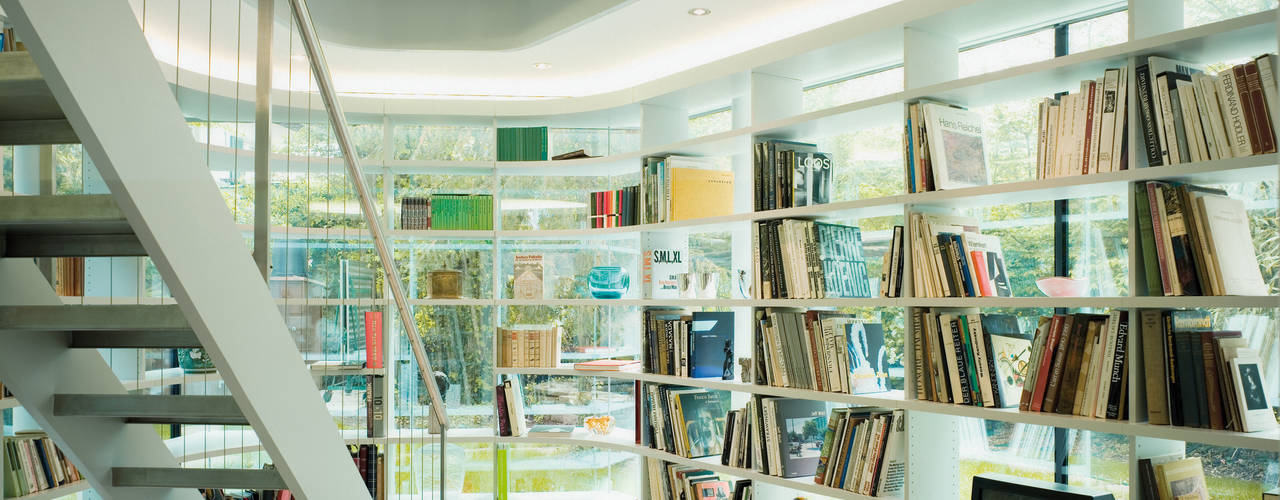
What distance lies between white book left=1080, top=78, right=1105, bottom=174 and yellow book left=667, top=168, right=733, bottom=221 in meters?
1.70

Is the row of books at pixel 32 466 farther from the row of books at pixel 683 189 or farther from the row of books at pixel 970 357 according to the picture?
the row of books at pixel 970 357

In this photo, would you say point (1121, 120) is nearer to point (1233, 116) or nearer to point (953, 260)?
point (1233, 116)

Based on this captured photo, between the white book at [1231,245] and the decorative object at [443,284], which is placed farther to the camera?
the decorative object at [443,284]

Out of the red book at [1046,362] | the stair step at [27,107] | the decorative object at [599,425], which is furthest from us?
the decorative object at [599,425]

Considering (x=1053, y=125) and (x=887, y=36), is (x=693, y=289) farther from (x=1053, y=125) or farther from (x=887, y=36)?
(x=1053, y=125)

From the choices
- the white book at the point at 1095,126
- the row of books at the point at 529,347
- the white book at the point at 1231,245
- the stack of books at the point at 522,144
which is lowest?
the row of books at the point at 529,347

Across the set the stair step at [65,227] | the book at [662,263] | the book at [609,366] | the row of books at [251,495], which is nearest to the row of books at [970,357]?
the book at [662,263]

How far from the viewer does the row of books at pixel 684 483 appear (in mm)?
3762

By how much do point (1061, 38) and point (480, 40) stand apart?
2.41 m

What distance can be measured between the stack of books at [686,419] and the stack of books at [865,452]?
2.20ft

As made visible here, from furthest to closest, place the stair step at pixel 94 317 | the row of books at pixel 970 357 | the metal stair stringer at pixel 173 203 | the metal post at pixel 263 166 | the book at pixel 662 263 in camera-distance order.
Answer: the book at pixel 662 263
the row of books at pixel 970 357
the metal post at pixel 263 166
the stair step at pixel 94 317
the metal stair stringer at pixel 173 203

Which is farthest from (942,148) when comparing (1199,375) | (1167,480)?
(1167,480)

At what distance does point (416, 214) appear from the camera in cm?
434

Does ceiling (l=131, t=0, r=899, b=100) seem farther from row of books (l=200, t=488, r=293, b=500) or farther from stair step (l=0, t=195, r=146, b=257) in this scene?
row of books (l=200, t=488, r=293, b=500)
